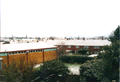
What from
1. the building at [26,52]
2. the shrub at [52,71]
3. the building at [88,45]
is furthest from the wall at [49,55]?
the shrub at [52,71]

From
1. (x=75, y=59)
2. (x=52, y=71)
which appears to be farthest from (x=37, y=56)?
(x=52, y=71)

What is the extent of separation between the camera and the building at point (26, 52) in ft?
44.3

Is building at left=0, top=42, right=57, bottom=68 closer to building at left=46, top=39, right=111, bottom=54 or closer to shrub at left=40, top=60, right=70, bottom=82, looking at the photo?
shrub at left=40, top=60, right=70, bottom=82

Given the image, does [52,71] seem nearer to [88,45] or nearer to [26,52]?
[26,52]

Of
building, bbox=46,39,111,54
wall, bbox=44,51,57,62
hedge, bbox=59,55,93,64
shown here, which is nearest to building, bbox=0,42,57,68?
wall, bbox=44,51,57,62

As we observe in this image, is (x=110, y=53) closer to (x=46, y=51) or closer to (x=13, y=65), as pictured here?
(x=13, y=65)

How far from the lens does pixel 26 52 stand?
15.7 m

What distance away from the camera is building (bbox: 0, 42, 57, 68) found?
13.5 metres

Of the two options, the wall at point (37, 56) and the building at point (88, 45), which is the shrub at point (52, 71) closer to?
the wall at point (37, 56)

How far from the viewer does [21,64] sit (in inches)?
271

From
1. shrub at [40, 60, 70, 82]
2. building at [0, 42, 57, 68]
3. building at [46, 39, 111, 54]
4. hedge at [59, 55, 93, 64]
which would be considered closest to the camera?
shrub at [40, 60, 70, 82]

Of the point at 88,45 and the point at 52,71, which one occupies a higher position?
the point at 88,45

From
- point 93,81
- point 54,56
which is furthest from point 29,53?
point 93,81

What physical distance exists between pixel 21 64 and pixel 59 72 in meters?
2.79
